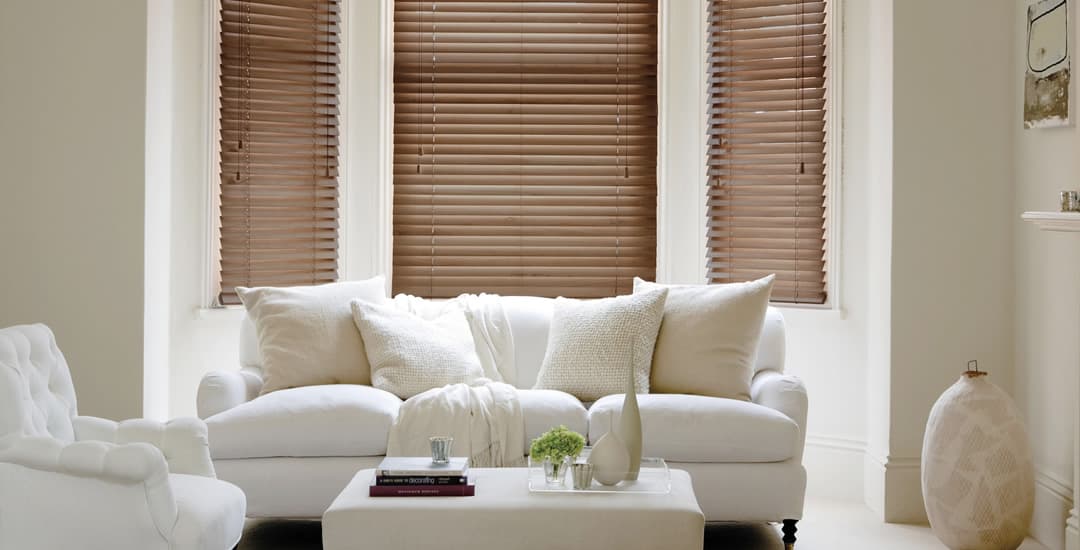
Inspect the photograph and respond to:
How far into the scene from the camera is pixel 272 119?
17.6ft

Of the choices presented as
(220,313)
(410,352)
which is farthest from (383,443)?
(220,313)

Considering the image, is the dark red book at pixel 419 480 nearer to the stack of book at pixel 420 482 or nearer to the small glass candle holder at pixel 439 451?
the stack of book at pixel 420 482

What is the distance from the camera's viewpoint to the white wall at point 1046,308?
409 centimetres

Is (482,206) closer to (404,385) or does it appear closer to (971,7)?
(404,385)

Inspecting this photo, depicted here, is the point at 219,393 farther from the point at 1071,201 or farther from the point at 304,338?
the point at 1071,201

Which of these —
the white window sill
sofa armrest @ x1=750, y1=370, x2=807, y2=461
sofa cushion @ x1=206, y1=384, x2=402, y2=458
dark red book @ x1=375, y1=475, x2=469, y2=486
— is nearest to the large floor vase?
sofa armrest @ x1=750, y1=370, x2=807, y2=461

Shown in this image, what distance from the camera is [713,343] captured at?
4.47 meters

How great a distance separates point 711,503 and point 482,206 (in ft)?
7.01

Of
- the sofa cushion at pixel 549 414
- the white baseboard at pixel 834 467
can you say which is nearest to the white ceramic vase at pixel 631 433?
the sofa cushion at pixel 549 414

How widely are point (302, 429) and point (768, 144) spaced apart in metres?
2.62

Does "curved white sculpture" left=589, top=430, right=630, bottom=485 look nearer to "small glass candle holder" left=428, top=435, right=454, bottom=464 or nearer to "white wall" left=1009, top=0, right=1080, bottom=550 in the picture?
"small glass candle holder" left=428, top=435, right=454, bottom=464

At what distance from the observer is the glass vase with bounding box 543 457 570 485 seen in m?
3.31

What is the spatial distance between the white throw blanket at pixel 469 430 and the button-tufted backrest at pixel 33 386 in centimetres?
111

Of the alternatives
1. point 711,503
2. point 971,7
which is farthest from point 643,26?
point 711,503
